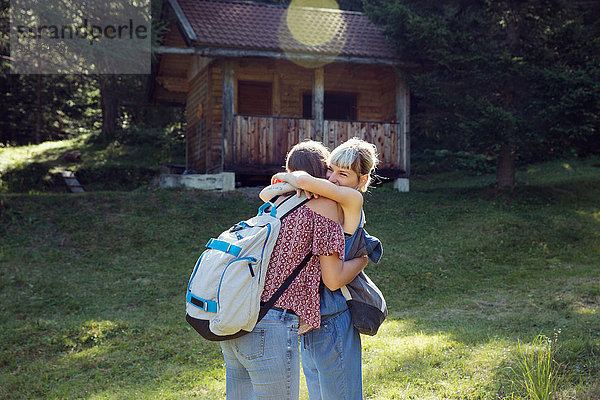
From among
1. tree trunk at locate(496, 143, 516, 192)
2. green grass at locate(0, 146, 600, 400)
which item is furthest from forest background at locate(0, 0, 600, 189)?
green grass at locate(0, 146, 600, 400)

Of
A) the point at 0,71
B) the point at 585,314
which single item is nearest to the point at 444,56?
the point at 585,314

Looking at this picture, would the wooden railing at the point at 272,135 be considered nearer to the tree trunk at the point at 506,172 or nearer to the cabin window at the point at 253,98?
the cabin window at the point at 253,98

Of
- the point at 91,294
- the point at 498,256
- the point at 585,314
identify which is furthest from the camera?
the point at 498,256

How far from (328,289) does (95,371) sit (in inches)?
166

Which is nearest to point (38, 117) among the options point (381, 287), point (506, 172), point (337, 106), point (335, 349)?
point (337, 106)

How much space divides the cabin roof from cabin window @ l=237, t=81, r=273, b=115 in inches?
89.2

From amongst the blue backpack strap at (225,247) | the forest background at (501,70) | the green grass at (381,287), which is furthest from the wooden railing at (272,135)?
the blue backpack strap at (225,247)

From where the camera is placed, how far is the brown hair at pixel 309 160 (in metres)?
3.03

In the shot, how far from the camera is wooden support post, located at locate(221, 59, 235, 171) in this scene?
14.7 meters

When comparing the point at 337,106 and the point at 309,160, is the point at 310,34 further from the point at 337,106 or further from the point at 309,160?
the point at 309,160

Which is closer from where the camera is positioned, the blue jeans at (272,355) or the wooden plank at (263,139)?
the blue jeans at (272,355)

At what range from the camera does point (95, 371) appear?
6.27m

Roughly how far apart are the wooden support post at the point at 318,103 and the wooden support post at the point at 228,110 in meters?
2.22

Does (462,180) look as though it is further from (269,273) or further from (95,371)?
(269,273)
